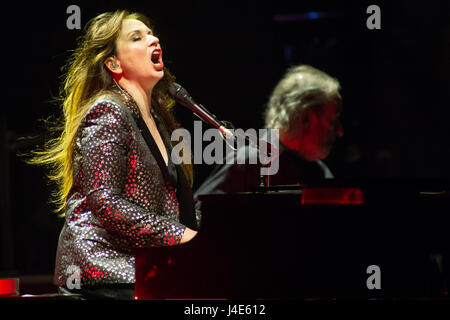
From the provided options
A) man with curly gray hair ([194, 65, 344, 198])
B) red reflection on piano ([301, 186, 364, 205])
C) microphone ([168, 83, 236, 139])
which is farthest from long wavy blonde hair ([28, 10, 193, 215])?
man with curly gray hair ([194, 65, 344, 198])

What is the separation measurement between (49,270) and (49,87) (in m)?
1.22

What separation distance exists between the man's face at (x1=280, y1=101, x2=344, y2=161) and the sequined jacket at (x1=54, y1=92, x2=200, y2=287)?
1.64 metres

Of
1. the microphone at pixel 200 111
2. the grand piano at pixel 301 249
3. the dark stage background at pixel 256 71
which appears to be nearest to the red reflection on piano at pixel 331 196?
the grand piano at pixel 301 249

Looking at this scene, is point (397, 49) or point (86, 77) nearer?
point (86, 77)

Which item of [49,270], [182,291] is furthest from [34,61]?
[182,291]

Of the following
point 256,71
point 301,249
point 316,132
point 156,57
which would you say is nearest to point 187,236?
point 301,249

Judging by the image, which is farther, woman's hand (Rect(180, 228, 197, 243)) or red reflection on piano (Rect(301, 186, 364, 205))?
woman's hand (Rect(180, 228, 197, 243))

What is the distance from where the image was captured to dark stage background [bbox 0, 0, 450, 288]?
3691mm

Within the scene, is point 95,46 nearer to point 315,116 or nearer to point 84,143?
point 84,143

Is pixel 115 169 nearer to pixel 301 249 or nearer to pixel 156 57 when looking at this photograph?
pixel 156 57

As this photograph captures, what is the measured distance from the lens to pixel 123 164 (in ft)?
6.31

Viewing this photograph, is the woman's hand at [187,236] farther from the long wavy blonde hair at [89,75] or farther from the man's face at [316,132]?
the man's face at [316,132]

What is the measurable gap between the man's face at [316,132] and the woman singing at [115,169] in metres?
1.44

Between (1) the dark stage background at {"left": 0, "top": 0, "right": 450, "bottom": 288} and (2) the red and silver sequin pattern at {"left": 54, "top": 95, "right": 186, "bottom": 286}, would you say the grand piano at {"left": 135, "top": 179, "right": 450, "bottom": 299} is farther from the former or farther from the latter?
(1) the dark stage background at {"left": 0, "top": 0, "right": 450, "bottom": 288}
